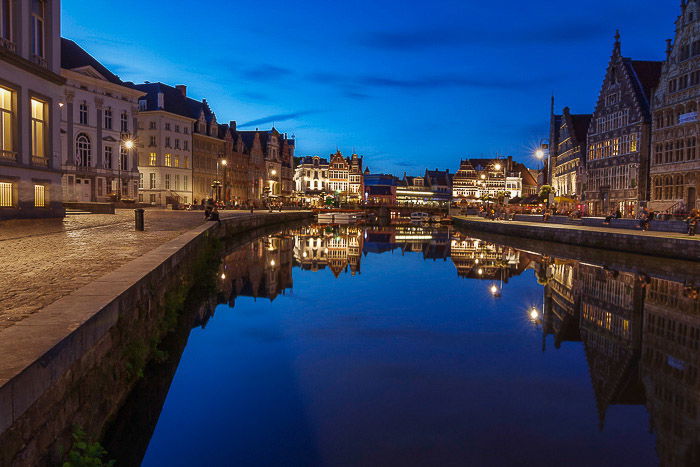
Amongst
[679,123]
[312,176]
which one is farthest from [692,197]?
[312,176]

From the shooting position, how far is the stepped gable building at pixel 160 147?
66.1m

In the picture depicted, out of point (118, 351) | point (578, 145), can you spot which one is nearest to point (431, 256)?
point (118, 351)

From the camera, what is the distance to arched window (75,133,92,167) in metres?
50.8

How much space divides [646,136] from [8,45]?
162 ft

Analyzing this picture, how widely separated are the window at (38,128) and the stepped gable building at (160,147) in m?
40.6

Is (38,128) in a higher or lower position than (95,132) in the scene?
lower

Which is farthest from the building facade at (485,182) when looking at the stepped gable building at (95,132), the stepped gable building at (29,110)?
the stepped gable building at (29,110)

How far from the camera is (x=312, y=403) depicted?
8.10 m

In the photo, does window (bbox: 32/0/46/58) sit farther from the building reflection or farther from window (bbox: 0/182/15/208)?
the building reflection

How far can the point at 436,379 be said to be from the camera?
9.27m

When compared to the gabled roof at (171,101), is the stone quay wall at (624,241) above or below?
below

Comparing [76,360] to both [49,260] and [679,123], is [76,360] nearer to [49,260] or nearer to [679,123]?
[49,260]

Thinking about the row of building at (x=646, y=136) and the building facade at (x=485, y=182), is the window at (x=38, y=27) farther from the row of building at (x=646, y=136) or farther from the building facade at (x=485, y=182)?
the building facade at (x=485, y=182)

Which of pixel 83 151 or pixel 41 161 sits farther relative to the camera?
pixel 83 151
